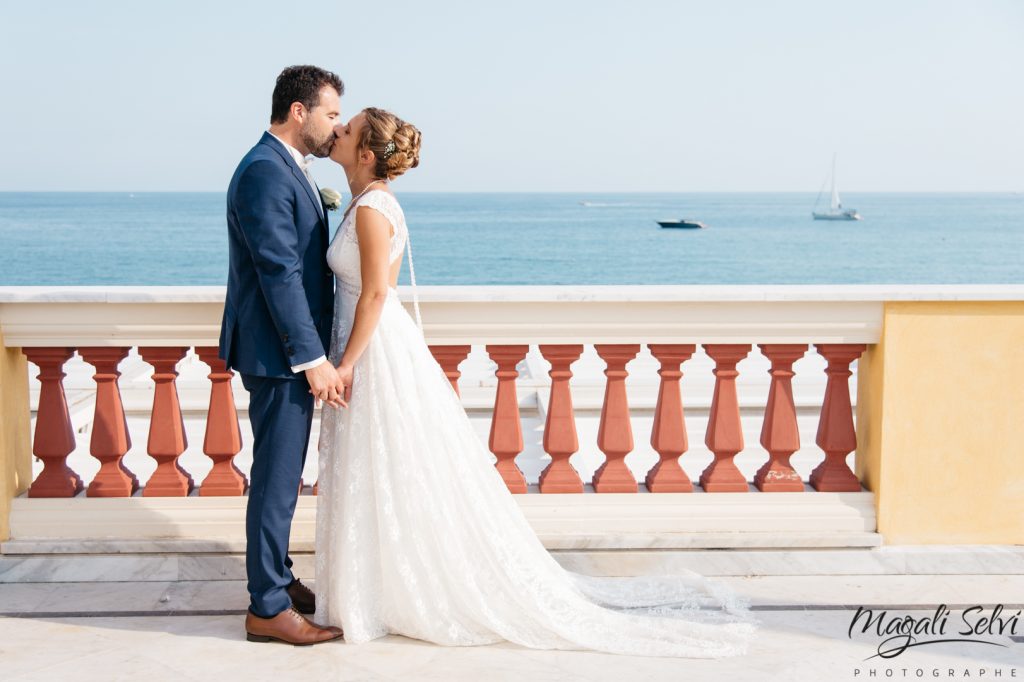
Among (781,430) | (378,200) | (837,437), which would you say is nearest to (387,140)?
(378,200)

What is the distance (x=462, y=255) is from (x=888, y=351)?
63191 mm

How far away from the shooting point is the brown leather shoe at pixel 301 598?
11.3ft

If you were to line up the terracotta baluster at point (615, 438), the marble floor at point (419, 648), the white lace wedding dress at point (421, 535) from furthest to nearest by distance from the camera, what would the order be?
the terracotta baluster at point (615, 438) → the white lace wedding dress at point (421, 535) → the marble floor at point (419, 648)

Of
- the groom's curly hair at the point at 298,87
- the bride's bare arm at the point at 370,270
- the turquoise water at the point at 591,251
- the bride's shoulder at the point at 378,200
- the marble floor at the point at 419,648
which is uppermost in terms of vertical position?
the groom's curly hair at the point at 298,87

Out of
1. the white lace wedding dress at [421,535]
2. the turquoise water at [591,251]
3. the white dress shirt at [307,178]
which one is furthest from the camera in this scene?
the turquoise water at [591,251]

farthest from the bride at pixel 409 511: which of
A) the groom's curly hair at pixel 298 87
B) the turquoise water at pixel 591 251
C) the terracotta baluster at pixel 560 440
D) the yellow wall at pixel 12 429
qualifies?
the turquoise water at pixel 591 251

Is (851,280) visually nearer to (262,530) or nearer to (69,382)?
(69,382)

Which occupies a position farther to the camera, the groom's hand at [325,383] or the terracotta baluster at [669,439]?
the terracotta baluster at [669,439]

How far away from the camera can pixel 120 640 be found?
3184 millimetres

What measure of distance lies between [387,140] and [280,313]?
0.58 metres

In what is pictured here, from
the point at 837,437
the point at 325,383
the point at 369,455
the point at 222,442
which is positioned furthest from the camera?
the point at 837,437

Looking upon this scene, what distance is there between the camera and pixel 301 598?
136 inches

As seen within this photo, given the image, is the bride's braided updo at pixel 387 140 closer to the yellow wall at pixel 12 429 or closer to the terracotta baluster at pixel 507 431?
the terracotta baluster at pixel 507 431

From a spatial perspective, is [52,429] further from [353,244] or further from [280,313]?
[353,244]
